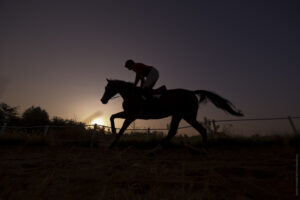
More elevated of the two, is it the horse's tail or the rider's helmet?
the rider's helmet

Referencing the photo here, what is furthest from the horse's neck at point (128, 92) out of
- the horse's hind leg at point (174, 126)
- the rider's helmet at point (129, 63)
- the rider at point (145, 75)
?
the horse's hind leg at point (174, 126)

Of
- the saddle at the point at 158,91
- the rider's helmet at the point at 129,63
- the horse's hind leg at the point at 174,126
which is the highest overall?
the rider's helmet at the point at 129,63

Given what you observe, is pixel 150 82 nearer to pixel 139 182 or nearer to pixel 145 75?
pixel 145 75

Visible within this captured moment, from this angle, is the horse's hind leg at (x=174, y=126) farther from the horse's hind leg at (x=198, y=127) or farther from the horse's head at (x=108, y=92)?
the horse's head at (x=108, y=92)

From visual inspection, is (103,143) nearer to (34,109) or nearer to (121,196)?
(121,196)

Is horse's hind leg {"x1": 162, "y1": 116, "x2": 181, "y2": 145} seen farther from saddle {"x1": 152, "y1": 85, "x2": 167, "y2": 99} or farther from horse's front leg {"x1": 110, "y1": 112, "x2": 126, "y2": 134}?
horse's front leg {"x1": 110, "y1": 112, "x2": 126, "y2": 134}

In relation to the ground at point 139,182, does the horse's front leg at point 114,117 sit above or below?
above

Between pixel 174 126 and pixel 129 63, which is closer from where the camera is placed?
pixel 174 126

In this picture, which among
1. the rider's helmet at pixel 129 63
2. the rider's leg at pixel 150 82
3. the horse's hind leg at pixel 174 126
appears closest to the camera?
the horse's hind leg at pixel 174 126

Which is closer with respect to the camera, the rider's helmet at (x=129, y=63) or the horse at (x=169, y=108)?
the horse at (x=169, y=108)

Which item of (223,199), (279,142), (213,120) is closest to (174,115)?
(223,199)

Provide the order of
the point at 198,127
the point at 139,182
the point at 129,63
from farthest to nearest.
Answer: the point at 129,63
the point at 198,127
the point at 139,182

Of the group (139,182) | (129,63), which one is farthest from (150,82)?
(139,182)

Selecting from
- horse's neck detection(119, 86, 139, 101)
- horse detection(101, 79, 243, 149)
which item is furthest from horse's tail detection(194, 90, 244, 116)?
horse's neck detection(119, 86, 139, 101)
